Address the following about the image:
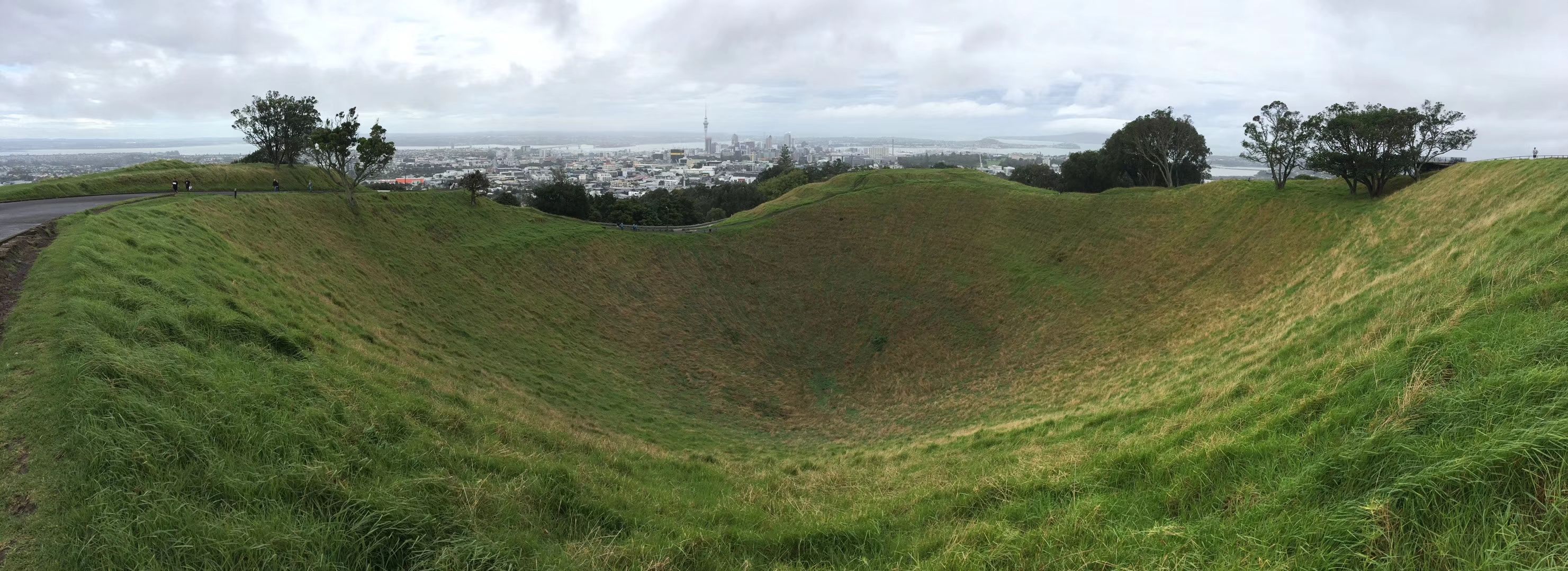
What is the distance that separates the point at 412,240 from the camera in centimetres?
2853

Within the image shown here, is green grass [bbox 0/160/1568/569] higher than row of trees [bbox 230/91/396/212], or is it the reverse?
row of trees [bbox 230/91/396/212]

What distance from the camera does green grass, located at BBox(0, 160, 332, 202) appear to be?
24266mm

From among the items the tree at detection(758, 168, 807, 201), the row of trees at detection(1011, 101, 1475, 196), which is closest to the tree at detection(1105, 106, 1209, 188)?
the row of trees at detection(1011, 101, 1475, 196)

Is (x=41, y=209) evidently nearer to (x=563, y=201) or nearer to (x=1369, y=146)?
(x=563, y=201)

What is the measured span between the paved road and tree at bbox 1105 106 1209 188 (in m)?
59.0

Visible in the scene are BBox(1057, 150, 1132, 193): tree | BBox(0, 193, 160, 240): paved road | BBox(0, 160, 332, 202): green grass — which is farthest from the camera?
BBox(1057, 150, 1132, 193): tree

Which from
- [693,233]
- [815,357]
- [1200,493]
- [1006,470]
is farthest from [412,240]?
[1200,493]

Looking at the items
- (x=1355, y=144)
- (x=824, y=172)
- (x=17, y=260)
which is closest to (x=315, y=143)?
(x=17, y=260)

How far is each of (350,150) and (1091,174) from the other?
193 ft

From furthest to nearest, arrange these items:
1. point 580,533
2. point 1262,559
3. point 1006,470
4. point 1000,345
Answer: point 1000,345 < point 1006,470 < point 580,533 < point 1262,559

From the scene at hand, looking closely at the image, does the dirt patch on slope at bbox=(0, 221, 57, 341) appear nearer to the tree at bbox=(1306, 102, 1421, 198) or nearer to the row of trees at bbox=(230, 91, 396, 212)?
the row of trees at bbox=(230, 91, 396, 212)

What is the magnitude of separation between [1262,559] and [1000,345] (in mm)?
23274

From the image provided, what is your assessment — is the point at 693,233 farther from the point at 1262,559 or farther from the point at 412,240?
the point at 1262,559

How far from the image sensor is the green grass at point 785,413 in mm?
4578
